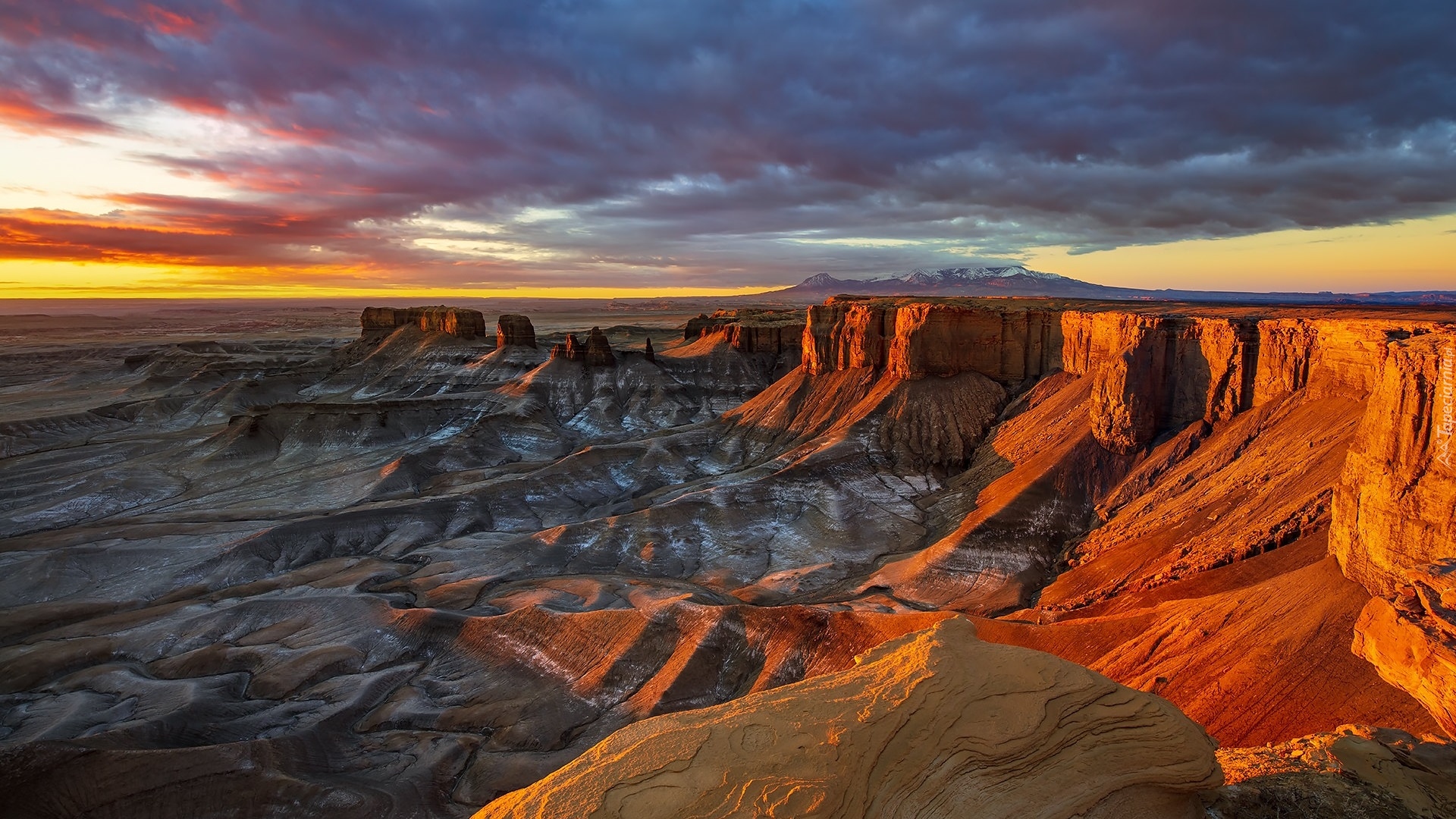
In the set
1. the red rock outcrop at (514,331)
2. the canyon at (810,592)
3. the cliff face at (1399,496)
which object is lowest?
the canyon at (810,592)

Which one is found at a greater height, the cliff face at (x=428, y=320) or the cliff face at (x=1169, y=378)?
the cliff face at (x=428, y=320)

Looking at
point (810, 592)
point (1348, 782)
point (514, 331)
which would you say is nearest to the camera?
point (1348, 782)

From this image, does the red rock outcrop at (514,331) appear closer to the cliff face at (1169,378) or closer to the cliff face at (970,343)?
the cliff face at (970,343)

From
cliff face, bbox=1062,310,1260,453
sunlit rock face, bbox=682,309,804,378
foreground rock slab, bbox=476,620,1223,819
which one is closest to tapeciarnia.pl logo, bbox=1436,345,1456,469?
foreground rock slab, bbox=476,620,1223,819

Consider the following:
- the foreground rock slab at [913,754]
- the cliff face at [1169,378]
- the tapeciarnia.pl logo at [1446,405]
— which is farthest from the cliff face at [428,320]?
the tapeciarnia.pl logo at [1446,405]

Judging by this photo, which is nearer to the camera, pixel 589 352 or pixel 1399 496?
pixel 1399 496

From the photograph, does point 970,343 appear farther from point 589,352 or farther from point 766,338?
point 589,352

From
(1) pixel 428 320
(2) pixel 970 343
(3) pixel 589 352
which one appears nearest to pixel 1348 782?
(2) pixel 970 343
